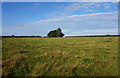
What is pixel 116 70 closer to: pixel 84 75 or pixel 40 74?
pixel 84 75

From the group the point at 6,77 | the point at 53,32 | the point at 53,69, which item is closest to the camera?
the point at 6,77

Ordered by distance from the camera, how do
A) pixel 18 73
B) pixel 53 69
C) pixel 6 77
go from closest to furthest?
pixel 6 77, pixel 18 73, pixel 53 69

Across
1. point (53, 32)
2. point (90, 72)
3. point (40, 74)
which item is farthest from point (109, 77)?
point (53, 32)

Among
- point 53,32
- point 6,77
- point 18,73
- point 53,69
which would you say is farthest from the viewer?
point 53,32

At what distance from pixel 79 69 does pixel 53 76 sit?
1920mm

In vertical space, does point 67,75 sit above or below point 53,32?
below

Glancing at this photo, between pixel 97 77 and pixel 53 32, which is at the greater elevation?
pixel 53 32

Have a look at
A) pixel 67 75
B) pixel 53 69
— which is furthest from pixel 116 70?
pixel 53 69

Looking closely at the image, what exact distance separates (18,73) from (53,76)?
7.35 ft

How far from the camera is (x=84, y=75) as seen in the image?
5289 millimetres

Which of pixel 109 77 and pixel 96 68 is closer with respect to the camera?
pixel 109 77

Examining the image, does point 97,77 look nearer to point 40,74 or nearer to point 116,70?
point 116,70

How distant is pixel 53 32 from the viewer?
10775 centimetres

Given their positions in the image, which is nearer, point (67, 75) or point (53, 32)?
point (67, 75)
